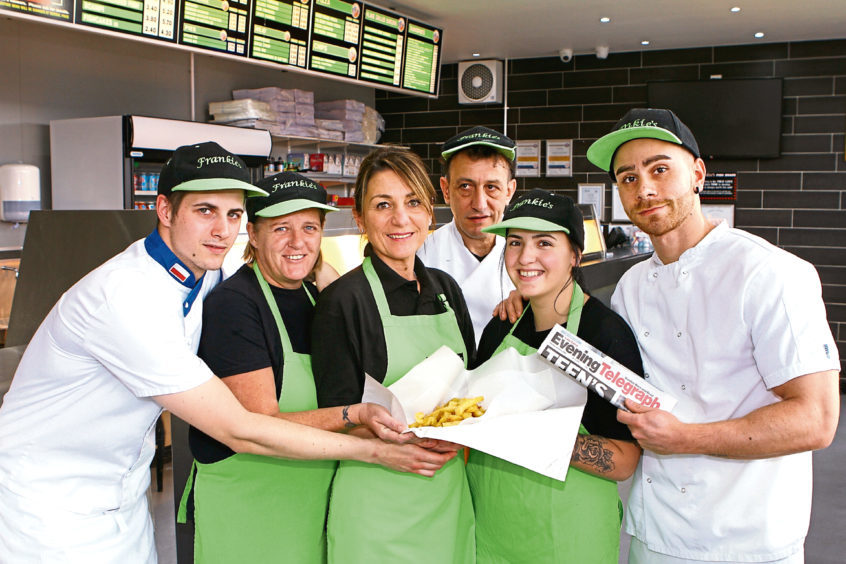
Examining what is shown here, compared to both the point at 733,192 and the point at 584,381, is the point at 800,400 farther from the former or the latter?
the point at 733,192

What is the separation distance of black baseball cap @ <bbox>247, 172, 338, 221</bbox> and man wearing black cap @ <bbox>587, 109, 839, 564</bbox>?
25.7 inches

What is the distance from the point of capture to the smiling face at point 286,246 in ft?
5.55

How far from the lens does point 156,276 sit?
56.6 inches

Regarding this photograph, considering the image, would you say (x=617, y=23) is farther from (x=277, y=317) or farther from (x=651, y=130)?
(x=277, y=317)

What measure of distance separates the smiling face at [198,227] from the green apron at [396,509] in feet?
1.10

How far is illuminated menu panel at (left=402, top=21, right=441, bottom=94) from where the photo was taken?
551 cm

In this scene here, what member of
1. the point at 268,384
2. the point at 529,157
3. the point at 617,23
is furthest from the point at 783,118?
the point at 268,384

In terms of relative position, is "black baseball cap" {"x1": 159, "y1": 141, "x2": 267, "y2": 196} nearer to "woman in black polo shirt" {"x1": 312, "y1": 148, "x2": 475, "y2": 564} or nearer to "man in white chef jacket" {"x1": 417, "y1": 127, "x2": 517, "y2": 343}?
"woman in black polo shirt" {"x1": 312, "y1": 148, "x2": 475, "y2": 564}

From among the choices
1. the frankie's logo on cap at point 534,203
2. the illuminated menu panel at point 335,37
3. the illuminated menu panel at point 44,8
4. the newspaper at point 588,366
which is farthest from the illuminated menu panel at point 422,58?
the newspaper at point 588,366

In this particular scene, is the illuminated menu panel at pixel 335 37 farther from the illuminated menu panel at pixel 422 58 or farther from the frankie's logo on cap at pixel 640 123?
the frankie's logo on cap at pixel 640 123

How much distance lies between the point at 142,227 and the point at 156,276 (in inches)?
42.6

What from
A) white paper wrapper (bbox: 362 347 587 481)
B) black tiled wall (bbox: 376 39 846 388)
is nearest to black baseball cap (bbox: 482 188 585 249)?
white paper wrapper (bbox: 362 347 587 481)

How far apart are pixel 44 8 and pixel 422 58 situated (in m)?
2.85

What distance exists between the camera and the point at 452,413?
1.48m
